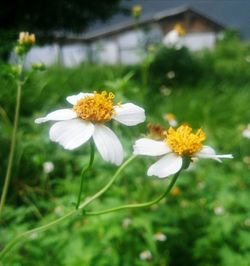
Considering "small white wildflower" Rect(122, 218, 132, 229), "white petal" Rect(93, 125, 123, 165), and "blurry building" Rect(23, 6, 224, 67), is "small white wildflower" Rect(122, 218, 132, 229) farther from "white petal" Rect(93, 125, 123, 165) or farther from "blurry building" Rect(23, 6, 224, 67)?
"blurry building" Rect(23, 6, 224, 67)

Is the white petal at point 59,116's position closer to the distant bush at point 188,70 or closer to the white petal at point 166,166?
the white petal at point 166,166

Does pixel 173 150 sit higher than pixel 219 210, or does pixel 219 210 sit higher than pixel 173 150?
pixel 173 150

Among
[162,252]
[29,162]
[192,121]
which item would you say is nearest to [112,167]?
[162,252]

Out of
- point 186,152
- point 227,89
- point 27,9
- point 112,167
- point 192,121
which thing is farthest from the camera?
point 27,9

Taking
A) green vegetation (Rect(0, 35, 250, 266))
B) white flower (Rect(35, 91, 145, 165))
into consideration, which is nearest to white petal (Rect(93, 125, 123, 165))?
white flower (Rect(35, 91, 145, 165))

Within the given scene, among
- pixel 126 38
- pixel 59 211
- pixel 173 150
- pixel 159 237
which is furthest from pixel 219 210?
pixel 126 38

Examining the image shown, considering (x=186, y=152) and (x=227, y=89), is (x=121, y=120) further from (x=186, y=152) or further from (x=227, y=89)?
(x=227, y=89)

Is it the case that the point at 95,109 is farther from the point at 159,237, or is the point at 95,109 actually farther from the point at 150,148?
the point at 159,237
